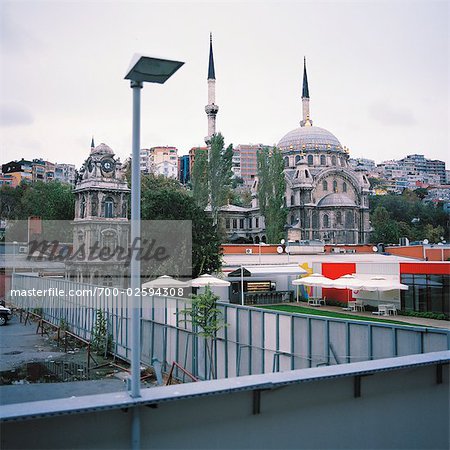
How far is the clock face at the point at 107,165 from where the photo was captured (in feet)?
145

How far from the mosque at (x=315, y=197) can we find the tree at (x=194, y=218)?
3161 centimetres

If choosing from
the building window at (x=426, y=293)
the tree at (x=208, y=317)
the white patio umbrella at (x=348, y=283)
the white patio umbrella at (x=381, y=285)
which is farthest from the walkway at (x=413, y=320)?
the tree at (x=208, y=317)

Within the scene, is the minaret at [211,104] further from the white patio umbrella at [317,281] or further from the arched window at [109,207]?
the white patio umbrella at [317,281]

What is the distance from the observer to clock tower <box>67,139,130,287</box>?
42.2 m

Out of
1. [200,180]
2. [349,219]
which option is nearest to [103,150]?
[200,180]

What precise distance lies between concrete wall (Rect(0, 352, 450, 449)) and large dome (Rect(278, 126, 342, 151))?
83.1 m

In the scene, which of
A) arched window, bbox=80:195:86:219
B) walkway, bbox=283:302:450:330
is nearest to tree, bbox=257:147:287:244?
arched window, bbox=80:195:86:219

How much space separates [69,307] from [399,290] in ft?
55.2

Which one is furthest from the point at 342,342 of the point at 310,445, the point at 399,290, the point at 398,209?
the point at 398,209

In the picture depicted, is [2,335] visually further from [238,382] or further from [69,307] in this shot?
[238,382]

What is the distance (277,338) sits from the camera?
12508 millimetres

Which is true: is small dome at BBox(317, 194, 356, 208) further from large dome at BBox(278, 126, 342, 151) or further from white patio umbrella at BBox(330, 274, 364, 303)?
white patio umbrella at BBox(330, 274, 364, 303)

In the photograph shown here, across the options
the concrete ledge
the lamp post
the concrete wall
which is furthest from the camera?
the lamp post

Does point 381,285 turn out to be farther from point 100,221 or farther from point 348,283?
point 100,221
